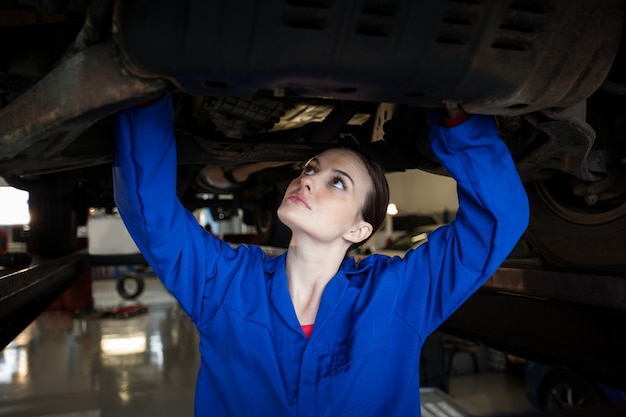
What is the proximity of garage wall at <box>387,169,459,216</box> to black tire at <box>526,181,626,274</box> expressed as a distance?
6.92m

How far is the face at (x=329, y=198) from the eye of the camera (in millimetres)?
953

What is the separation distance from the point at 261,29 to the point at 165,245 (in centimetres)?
44

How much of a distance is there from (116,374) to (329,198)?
236 centimetres

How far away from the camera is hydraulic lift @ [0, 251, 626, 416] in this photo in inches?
53.2

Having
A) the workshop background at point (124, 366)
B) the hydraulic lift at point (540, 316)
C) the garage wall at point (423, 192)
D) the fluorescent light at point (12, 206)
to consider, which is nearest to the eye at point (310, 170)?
the hydraulic lift at point (540, 316)

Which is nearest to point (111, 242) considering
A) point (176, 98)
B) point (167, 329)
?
point (167, 329)

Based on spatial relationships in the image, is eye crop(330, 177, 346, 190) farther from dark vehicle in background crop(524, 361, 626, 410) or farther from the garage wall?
the garage wall

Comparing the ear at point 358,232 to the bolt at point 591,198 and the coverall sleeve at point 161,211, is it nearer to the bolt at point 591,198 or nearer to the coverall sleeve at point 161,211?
the coverall sleeve at point 161,211

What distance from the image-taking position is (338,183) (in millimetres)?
1013

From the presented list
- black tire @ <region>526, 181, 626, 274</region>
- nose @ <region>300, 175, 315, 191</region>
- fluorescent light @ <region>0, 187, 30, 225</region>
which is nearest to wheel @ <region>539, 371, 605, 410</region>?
black tire @ <region>526, 181, 626, 274</region>

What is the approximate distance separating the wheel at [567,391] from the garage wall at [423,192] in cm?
599

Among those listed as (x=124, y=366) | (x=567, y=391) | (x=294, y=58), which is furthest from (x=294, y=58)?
(x=124, y=366)

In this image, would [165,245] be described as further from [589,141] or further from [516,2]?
[589,141]

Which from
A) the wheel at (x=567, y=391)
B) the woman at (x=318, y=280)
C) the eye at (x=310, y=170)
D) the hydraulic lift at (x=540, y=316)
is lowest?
the wheel at (x=567, y=391)
